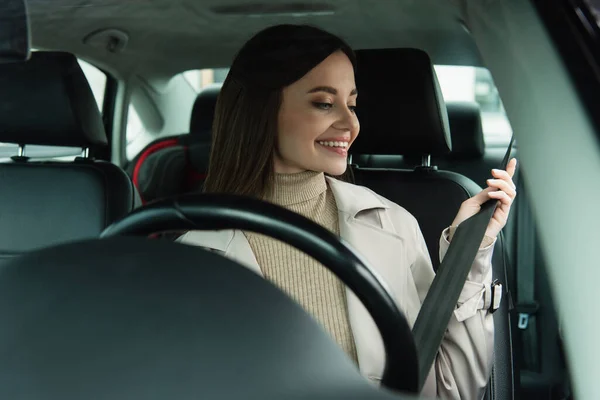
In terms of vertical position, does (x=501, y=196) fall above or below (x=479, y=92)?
below

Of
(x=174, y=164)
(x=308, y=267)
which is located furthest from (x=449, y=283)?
(x=174, y=164)

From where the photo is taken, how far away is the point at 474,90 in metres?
1.58

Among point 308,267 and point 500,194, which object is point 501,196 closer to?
point 500,194

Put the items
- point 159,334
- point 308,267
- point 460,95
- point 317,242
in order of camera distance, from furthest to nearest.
Result: 1. point 460,95
2. point 308,267
3. point 317,242
4. point 159,334

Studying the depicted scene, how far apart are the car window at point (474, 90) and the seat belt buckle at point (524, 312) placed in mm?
764

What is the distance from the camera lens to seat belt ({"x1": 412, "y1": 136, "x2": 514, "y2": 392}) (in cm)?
111

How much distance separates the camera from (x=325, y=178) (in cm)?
155

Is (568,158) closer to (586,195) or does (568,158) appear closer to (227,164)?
(586,195)

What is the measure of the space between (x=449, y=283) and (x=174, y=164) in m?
1.73

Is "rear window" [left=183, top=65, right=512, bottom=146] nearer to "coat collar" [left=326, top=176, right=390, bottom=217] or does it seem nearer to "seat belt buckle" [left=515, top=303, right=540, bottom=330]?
"coat collar" [left=326, top=176, right=390, bottom=217]

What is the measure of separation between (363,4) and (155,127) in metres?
1.55

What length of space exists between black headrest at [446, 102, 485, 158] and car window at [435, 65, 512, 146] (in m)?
0.03

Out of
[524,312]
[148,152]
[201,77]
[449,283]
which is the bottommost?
[524,312]

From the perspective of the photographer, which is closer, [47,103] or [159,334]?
[159,334]
